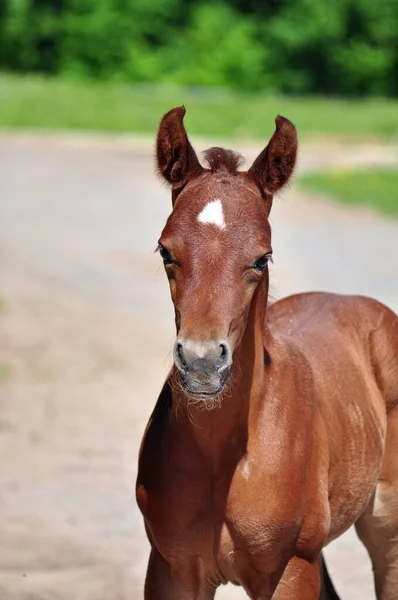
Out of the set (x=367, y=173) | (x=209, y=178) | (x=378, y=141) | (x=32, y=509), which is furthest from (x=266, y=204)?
(x=378, y=141)

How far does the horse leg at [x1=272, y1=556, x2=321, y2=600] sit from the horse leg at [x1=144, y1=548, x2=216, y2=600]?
283 mm

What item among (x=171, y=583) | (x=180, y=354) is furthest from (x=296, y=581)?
(x=180, y=354)

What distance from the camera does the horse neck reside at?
4301 mm

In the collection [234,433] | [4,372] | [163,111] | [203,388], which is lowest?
[203,388]

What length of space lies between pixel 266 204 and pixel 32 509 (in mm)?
3713

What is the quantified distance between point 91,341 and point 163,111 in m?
19.5

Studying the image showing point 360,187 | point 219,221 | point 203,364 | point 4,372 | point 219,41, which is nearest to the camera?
point 203,364

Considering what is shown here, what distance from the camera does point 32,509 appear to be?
745cm

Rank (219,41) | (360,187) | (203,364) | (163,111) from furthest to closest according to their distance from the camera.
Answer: (219,41) → (163,111) → (360,187) → (203,364)

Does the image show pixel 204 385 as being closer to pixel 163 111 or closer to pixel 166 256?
pixel 166 256

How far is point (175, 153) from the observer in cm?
433

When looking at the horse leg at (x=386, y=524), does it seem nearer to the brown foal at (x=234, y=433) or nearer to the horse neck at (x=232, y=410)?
the brown foal at (x=234, y=433)

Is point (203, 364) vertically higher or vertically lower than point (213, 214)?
lower

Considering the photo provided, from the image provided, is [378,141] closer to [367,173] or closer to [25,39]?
[367,173]
